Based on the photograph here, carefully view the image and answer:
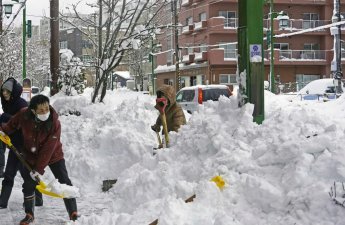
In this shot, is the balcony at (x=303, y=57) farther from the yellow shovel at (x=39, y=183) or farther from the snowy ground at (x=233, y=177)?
the yellow shovel at (x=39, y=183)

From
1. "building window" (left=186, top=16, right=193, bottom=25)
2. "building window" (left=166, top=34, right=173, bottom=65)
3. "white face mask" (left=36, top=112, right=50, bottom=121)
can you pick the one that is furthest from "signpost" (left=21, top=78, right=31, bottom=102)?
"building window" (left=166, top=34, right=173, bottom=65)

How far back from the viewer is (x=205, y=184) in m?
4.44

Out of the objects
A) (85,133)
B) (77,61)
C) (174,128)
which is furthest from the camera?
(77,61)

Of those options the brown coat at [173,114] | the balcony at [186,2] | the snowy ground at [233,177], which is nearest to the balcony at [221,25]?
the balcony at [186,2]

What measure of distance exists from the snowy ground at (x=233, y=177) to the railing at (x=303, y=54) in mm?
35215

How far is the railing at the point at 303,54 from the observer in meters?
40.7

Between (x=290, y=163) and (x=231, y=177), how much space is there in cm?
54

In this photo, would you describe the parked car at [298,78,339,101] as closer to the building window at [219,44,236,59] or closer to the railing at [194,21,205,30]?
the building window at [219,44,236,59]

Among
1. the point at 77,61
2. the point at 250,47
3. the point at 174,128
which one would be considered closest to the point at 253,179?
the point at 250,47

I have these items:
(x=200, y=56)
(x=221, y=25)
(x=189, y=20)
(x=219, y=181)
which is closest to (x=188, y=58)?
(x=200, y=56)

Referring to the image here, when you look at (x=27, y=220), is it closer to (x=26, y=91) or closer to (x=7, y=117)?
(x=7, y=117)

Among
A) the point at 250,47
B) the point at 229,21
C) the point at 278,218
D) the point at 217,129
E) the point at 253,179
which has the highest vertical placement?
the point at 229,21

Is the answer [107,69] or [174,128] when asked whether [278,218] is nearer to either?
[174,128]

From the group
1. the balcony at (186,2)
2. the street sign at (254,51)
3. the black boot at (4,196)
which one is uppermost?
the balcony at (186,2)
